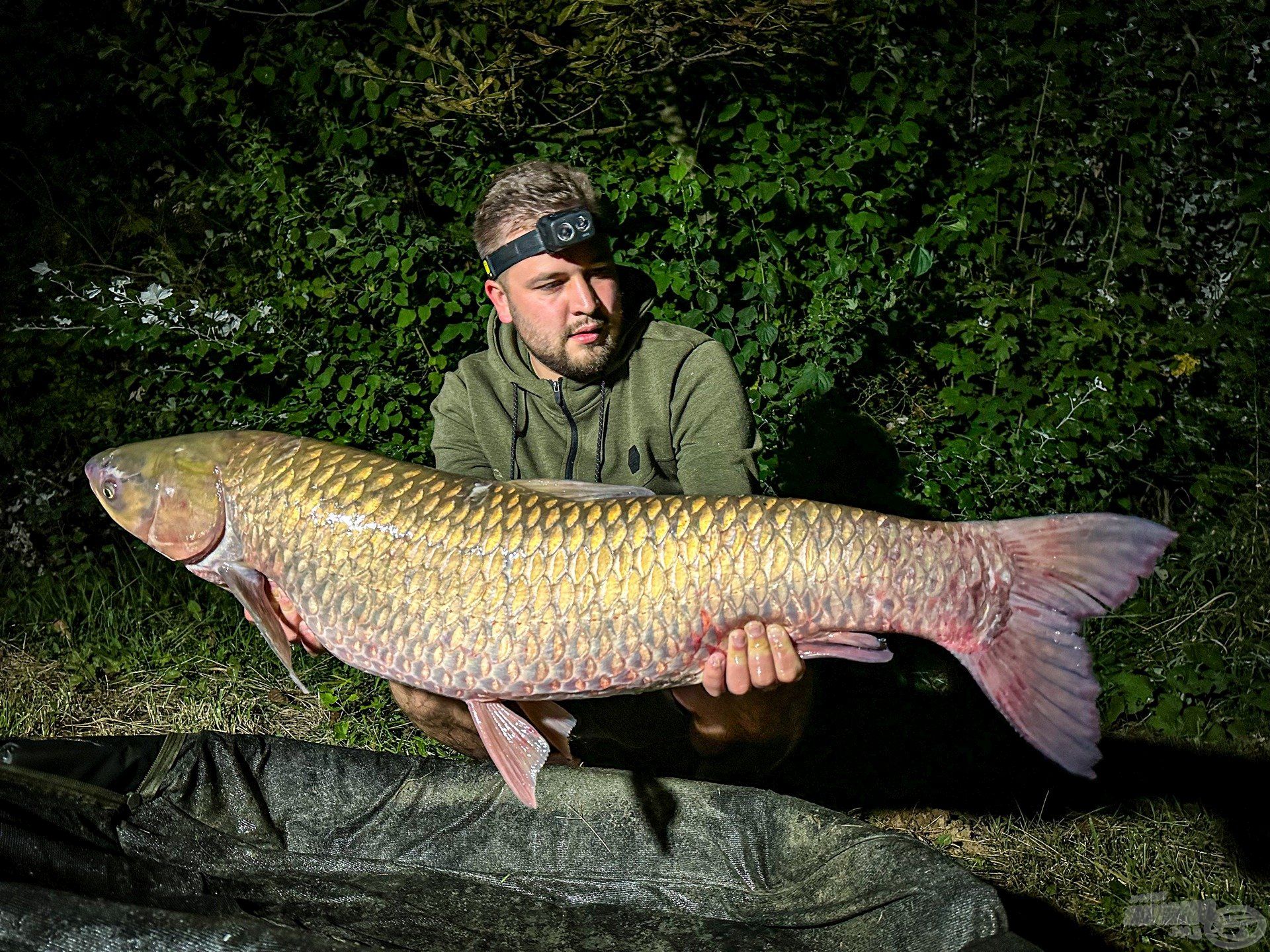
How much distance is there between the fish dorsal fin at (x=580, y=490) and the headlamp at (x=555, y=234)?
58 cm

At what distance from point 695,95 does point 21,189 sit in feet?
8.93

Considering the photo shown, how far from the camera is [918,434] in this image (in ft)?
10.1

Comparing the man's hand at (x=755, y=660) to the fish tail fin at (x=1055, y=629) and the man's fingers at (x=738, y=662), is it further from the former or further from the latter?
the fish tail fin at (x=1055, y=629)

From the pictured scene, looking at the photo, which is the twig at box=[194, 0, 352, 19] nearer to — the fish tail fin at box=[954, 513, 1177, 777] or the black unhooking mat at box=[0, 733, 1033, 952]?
the black unhooking mat at box=[0, 733, 1033, 952]

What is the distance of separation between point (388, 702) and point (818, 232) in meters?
1.72

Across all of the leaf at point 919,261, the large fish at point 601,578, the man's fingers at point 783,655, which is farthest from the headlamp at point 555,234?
the leaf at point 919,261

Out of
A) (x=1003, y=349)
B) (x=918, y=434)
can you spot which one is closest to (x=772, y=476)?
(x=918, y=434)

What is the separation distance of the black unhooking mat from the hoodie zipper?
25.0 inches

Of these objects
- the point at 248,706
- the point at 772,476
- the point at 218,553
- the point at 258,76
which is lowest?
the point at 248,706

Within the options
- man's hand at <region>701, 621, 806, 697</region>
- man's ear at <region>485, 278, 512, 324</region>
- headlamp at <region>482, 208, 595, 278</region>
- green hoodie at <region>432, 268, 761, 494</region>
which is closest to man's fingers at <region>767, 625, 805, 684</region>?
man's hand at <region>701, 621, 806, 697</region>

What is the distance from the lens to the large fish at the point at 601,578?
4.86ft

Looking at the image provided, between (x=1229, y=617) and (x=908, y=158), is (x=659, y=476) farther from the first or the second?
(x=1229, y=617)

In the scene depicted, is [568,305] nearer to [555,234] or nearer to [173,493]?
[555,234]

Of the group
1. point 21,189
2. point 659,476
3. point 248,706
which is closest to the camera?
point 659,476
